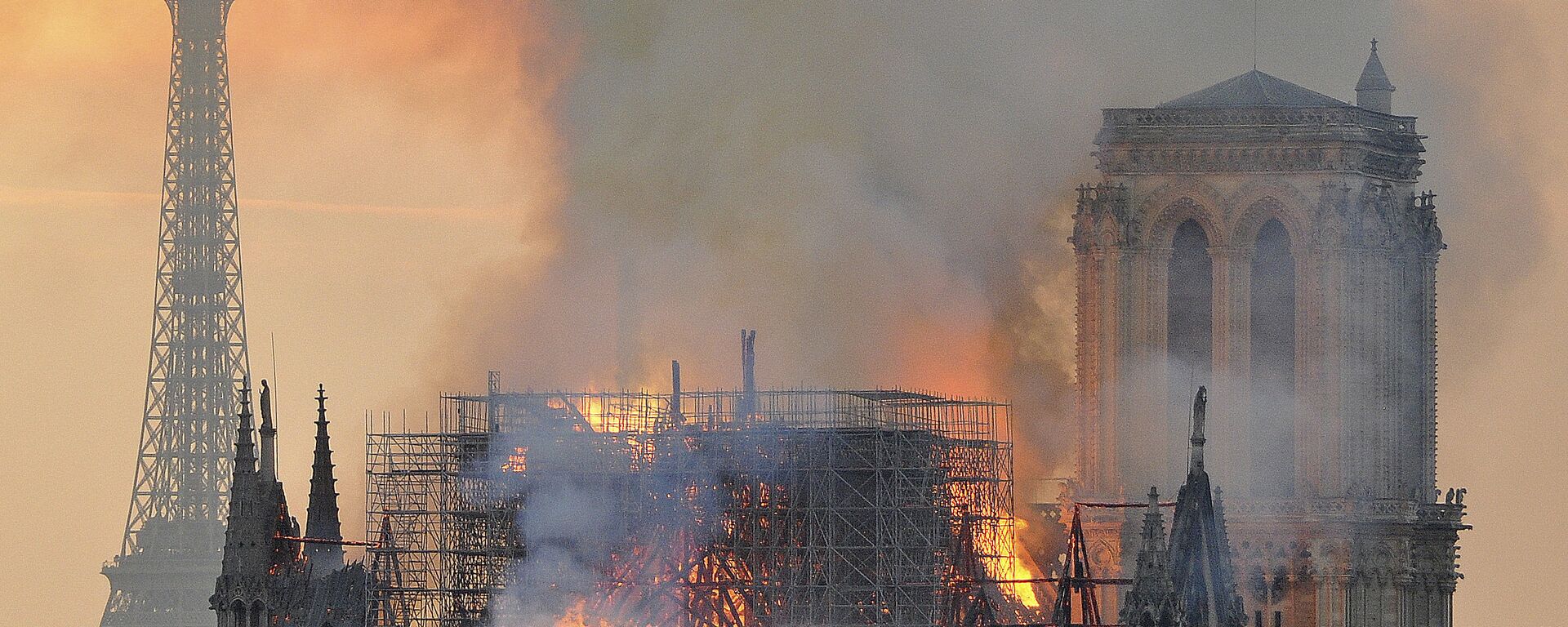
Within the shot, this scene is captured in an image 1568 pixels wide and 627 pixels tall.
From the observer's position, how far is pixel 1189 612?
141 m

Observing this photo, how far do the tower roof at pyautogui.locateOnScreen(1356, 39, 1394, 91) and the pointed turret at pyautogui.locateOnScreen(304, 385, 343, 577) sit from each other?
37.6 meters

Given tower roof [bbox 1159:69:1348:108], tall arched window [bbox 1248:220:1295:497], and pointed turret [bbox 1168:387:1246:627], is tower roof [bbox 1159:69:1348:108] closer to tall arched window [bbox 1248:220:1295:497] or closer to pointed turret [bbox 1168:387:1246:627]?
tall arched window [bbox 1248:220:1295:497]

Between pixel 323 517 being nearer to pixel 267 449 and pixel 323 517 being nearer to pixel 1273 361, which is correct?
pixel 267 449

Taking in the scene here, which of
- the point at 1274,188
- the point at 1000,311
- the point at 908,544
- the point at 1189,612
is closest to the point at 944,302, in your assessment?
the point at 1000,311

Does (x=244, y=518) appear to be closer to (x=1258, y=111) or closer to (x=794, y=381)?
(x=794, y=381)

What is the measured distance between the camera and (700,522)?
15762 centimetres

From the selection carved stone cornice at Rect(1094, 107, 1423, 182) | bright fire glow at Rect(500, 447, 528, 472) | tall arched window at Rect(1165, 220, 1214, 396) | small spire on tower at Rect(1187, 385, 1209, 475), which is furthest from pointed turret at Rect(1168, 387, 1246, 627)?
tall arched window at Rect(1165, 220, 1214, 396)

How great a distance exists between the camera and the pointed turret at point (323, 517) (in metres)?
154

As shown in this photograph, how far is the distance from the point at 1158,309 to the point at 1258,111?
709 centimetres

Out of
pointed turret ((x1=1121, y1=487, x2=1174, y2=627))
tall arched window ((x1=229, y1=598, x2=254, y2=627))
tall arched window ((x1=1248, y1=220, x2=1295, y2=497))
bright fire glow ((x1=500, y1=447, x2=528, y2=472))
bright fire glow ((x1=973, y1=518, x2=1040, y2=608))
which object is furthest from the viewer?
tall arched window ((x1=1248, y1=220, x2=1295, y2=497))

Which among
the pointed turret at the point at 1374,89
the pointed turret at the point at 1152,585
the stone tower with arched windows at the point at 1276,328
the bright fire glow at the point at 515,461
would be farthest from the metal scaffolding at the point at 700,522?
the pointed turret at the point at 1374,89

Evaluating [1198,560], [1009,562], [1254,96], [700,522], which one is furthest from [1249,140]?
[1198,560]

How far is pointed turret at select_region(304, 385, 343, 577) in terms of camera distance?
15400 cm

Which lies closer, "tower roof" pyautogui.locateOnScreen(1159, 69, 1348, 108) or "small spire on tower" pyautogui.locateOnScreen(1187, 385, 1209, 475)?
"small spire on tower" pyautogui.locateOnScreen(1187, 385, 1209, 475)
